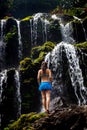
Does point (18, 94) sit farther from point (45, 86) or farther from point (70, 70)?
point (45, 86)

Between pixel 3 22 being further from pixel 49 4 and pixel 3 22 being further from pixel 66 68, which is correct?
pixel 49 4

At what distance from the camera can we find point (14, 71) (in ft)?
60.7

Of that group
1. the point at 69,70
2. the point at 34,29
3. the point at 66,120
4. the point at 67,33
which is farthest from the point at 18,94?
the point at 66,120

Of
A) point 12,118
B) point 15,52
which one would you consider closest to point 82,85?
point 12,118

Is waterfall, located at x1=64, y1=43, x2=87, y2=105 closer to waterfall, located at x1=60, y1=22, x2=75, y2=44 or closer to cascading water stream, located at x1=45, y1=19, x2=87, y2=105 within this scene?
cascading water stream, located at x1=45, y1=19, x2=87, y2=105

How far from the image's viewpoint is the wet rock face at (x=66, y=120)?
7613 mm

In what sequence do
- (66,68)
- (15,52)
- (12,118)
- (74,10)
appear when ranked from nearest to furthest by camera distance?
(12,118) → (66,68) → (15,52) → (74,10)

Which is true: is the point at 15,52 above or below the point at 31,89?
above

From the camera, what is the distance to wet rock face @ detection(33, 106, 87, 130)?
25.0ft

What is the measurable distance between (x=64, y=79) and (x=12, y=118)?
11.9 ft

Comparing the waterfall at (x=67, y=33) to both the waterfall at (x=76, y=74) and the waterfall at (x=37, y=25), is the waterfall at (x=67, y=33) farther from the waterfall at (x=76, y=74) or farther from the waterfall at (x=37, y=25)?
the waterfall at (x=76, y=74)

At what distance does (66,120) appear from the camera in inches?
312

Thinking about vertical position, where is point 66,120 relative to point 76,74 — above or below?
below

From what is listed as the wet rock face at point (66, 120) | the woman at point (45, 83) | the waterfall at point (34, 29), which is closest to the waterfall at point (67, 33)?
the waterfall at point (34, 29)
